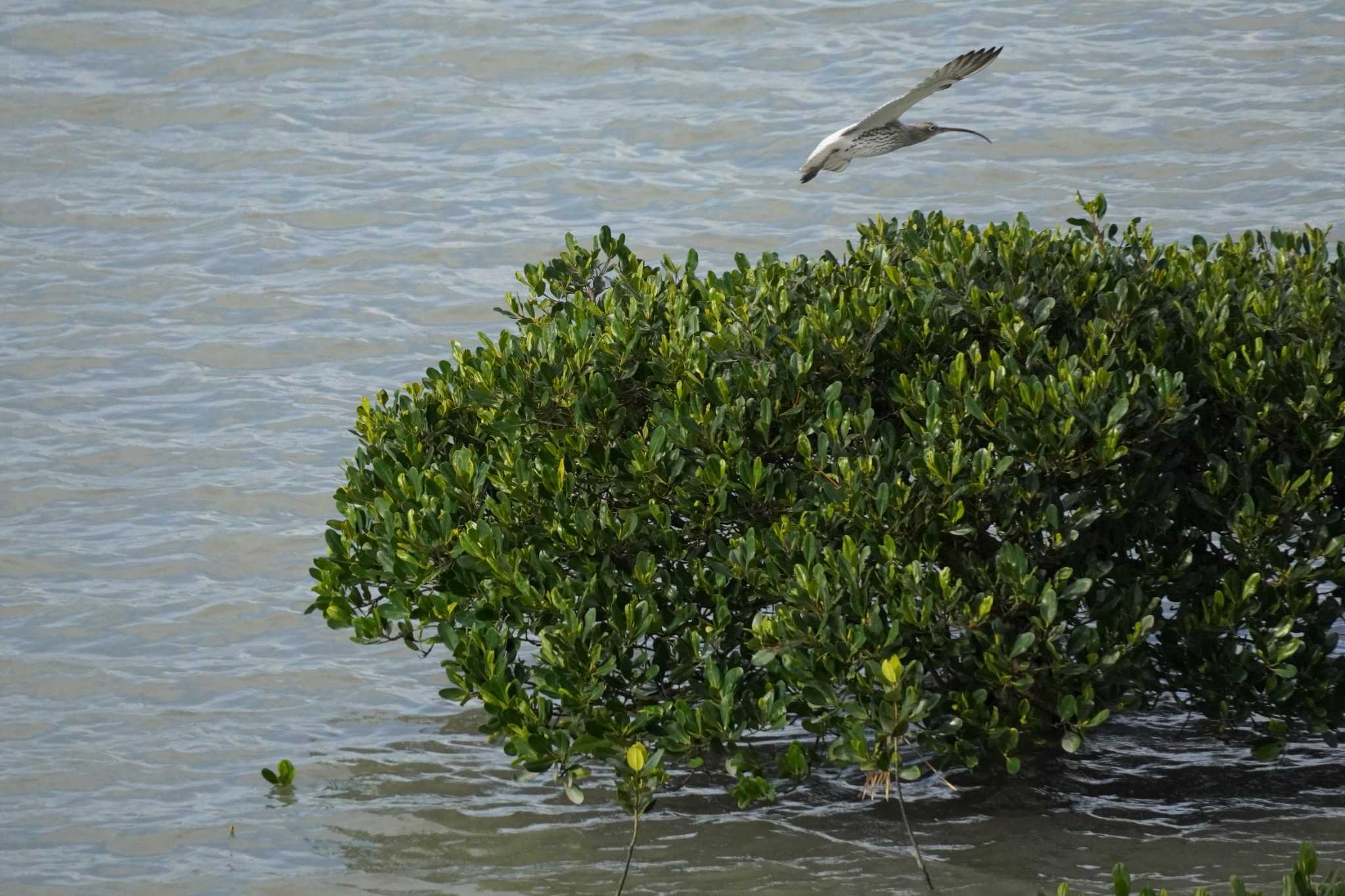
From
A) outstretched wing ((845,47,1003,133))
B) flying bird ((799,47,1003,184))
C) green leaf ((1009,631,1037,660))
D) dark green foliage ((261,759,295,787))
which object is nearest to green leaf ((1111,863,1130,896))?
green leaf ((1009,631,1037,660))

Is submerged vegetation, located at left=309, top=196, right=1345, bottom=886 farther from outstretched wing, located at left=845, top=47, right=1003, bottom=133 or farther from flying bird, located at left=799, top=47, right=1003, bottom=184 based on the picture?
flying bird, located at left=799, top=47, right=1003, bottom=184

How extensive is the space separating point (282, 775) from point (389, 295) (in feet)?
27.3

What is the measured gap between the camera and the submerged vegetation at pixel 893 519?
5430 mm

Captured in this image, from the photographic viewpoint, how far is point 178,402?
12.6 meters

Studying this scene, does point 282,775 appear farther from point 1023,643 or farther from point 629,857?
point 1023,643

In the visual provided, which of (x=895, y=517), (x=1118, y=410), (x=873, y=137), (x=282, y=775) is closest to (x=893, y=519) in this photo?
(x=895, y=517)

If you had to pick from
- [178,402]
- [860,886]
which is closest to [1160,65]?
[178,402]

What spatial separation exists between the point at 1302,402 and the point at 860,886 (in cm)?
238

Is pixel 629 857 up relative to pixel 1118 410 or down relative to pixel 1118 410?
down

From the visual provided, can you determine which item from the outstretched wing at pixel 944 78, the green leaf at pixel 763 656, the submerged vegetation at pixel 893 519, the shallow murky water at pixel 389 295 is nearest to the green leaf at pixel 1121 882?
the submerged vegetation at pixel 893 519

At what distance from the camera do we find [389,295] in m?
14.8

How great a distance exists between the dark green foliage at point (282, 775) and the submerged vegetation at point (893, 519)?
3.36 feet

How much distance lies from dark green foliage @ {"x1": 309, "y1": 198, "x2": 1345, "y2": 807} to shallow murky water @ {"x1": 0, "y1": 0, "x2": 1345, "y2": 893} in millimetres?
745

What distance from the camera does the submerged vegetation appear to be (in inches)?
214
